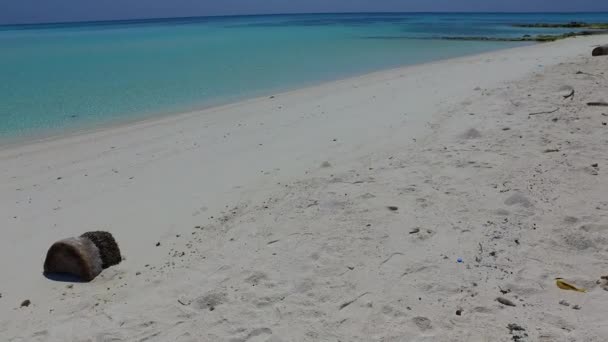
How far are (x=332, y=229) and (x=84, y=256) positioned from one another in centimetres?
195

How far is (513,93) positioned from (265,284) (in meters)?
6.89

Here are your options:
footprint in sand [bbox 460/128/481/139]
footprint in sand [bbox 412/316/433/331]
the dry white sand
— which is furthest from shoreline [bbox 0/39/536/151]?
footprint in sand [bbox 412/316/433/331]

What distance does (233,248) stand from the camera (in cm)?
378

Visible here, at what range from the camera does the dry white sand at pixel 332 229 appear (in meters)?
2.82

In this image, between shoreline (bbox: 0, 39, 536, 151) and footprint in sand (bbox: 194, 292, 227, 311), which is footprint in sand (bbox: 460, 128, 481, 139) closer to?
Answer: footprint in sand (bbox: 194, 292, 227, 311)

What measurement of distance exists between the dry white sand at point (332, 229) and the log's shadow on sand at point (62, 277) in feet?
0.20

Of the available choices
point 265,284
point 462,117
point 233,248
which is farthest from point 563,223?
point 462,117

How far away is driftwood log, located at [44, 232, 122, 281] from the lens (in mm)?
3516

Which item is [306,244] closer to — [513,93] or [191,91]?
[513,93]

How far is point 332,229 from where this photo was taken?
3.90 metres

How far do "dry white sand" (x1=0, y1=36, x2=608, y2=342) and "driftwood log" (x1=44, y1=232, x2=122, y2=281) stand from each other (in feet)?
0.41

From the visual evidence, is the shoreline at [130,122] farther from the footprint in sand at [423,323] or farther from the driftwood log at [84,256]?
the footprint in sand at [423,323]

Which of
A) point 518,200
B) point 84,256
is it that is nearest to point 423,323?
point 518,200

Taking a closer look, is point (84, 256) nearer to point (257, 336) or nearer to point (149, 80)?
point (257, 336)
